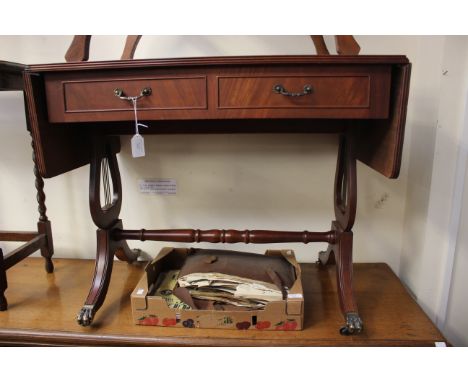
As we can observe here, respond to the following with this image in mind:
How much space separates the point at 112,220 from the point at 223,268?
467 millimetres

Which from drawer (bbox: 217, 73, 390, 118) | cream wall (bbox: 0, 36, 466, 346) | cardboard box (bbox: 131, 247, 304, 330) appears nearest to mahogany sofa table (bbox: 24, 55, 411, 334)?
drawer (bbox: 217, 73, 390, 118)

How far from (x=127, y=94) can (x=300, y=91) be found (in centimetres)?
48

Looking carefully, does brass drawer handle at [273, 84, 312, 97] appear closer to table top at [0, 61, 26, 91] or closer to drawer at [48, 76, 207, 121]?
drawer at [48, 76, 207, 121]

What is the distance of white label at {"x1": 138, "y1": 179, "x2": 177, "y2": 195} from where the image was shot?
1559mm

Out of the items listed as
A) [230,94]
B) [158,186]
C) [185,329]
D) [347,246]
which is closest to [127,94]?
[230,94]

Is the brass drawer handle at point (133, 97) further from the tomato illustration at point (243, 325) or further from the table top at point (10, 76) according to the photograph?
the tomato illustration at point (243, 325)

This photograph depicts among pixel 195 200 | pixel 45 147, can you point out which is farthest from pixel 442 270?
pixel 45 147

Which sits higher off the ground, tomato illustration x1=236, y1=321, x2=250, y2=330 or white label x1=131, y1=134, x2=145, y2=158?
white label x1=131, y1=134, x2=145, y2=158

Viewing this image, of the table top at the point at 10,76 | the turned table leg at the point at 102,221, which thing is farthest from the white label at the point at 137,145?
the table top at the point at 10,76

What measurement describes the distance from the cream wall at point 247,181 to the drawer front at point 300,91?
0.51 m

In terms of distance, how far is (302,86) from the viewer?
3.15 ft

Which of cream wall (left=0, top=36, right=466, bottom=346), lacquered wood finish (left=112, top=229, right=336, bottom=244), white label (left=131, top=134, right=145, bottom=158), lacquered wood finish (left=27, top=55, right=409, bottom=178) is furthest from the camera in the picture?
cream wall (left=0, top=36, right=466, bottom=346)

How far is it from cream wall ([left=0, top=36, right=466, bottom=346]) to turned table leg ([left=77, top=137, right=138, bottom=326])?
0.16m

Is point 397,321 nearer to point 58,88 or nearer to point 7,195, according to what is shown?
point 58,88
